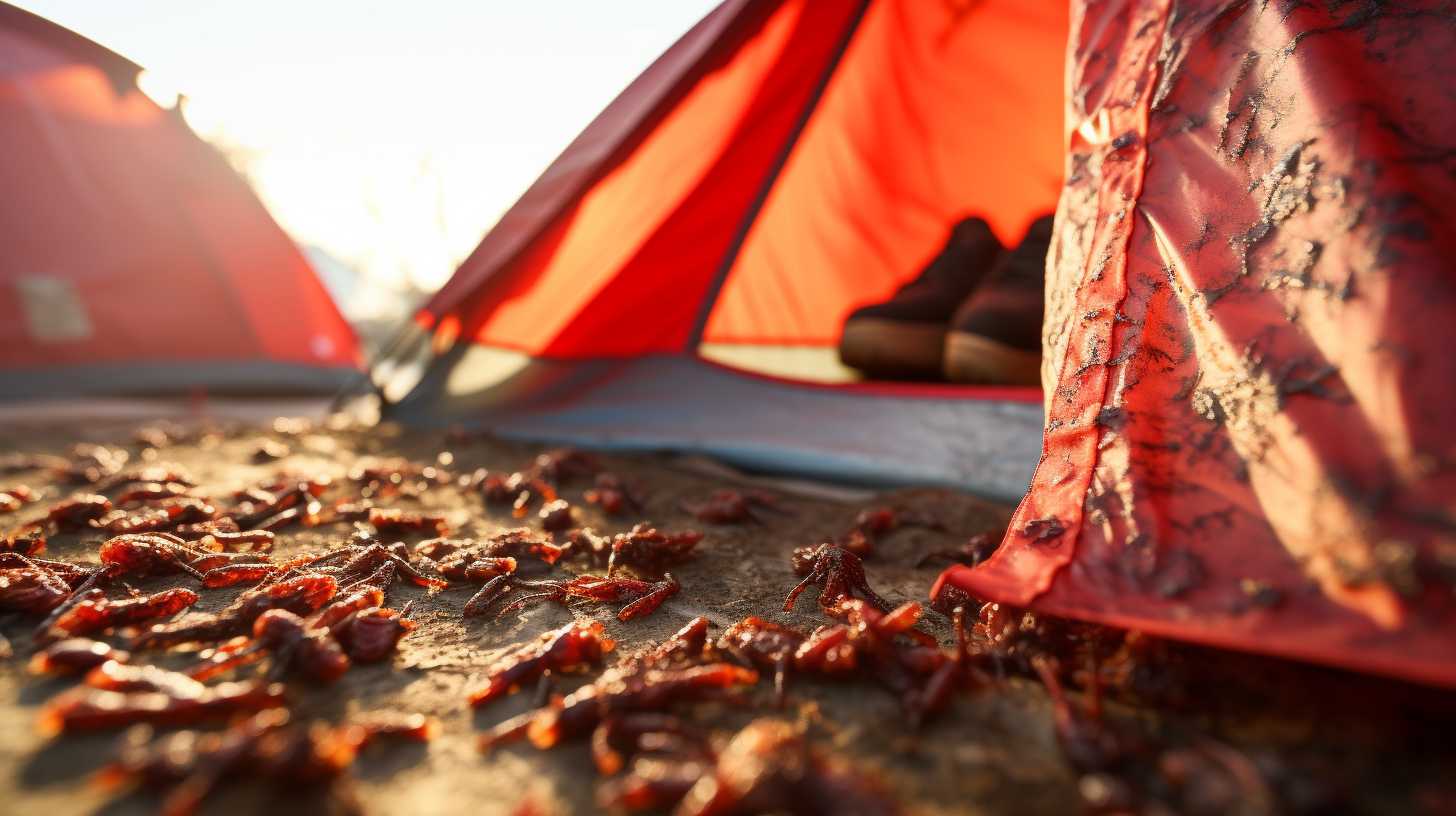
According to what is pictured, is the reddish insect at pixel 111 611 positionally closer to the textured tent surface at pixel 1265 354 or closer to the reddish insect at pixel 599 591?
the reddish insect at pixel 599 591

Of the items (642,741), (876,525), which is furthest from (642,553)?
(642,741)

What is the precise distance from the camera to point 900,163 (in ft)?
12.7

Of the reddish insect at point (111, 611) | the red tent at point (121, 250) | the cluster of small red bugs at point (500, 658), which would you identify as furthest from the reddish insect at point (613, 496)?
the red tent at point (121, 250)

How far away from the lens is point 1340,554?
3.19ft

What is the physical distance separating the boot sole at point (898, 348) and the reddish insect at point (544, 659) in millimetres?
2169

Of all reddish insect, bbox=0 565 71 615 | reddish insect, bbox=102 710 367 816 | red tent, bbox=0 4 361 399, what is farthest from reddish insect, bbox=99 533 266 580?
red tent, bbox=0 4 361 399

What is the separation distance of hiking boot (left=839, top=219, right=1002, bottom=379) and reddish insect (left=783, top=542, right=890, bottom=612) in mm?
1677

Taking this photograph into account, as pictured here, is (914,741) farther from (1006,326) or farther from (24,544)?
(24,544)

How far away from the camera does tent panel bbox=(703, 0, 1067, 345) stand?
3438mm

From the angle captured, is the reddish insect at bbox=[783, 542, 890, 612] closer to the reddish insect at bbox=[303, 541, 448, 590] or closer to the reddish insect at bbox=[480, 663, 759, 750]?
the reddish insect at bbox=[480, 663, 759, 750]

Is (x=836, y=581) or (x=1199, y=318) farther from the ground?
(x=1199, y=318)

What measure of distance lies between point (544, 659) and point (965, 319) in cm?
225

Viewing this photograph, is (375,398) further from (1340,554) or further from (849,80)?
(1340,554)

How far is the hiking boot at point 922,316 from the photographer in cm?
313
